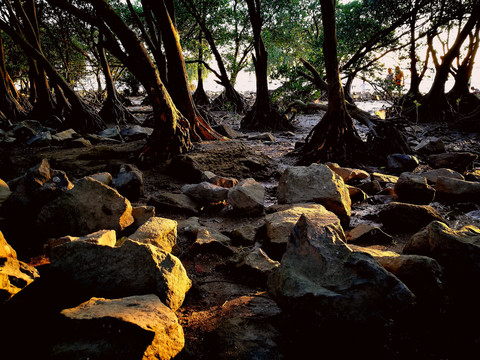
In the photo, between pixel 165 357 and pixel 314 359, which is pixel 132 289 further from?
pixel 314 359

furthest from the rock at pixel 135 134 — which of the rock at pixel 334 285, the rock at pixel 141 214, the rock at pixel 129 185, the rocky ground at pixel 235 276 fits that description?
the rock at pixel 334 285

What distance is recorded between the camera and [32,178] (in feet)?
8.66

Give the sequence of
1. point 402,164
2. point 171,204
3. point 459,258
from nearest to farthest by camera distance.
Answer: point 459,258 → point 171,204 → point 402,164

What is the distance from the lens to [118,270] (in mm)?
1581

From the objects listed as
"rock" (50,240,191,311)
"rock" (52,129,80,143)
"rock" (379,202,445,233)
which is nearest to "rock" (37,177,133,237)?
"rock" (50,240,191,311)

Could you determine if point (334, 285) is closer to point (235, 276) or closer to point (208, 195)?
point (235, 276)

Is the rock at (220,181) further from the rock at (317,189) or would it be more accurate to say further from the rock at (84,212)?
the rock at (84,212)

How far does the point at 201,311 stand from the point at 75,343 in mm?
686

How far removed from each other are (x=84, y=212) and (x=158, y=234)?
2.35 ft

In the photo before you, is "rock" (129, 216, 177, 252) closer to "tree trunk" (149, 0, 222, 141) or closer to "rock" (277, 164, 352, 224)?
"rock" (277, 164, 352, 224)

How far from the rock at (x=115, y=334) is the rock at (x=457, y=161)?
16.6 ft

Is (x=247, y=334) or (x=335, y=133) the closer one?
(x=247, y=334)

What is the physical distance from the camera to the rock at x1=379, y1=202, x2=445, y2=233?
8.85ft

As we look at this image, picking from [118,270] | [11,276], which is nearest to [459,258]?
[118,270]
